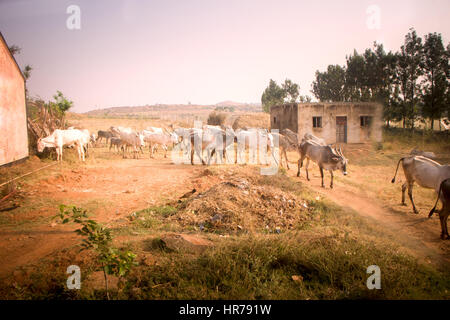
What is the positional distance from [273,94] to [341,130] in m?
28.2

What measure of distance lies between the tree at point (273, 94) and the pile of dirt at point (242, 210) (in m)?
42.5

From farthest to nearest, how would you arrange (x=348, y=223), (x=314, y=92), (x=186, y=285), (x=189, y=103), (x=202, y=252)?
(x=189, y=103) → (x=314, y=92) → (x=348, y=223) → (x=202, y=252) → (x=186, y=285)

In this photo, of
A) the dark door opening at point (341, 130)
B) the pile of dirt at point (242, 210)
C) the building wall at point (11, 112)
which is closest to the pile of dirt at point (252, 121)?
the dark door opening at point (341, 130)

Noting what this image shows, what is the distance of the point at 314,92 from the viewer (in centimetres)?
4441

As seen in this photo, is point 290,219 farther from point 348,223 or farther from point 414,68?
point 414,68

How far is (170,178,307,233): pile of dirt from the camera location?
567 centimetres

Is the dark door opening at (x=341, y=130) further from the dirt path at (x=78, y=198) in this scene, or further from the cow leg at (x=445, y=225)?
the cow leg at (x=445, y=225)

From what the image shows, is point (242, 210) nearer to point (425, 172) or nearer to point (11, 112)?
point (425, 172)

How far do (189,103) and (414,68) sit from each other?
95.5 m

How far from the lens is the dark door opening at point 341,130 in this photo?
22469 mm

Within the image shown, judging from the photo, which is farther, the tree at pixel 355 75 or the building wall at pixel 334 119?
the tree at pixel 355 75

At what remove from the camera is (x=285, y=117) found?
76.1 feet
